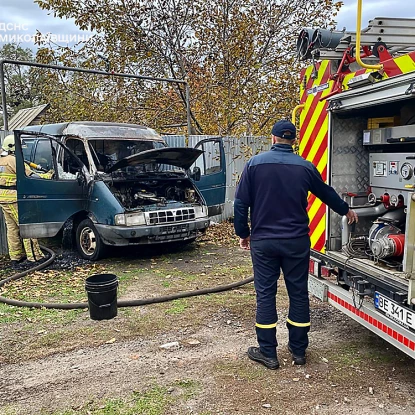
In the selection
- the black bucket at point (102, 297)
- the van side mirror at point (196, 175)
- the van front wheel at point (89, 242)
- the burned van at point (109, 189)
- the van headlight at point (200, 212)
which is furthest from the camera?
the van side mirror at point (196, 175)

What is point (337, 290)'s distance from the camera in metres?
4.02

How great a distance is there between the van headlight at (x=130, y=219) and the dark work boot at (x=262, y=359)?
3690 millimetres

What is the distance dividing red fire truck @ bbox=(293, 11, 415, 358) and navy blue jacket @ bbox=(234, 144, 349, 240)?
0.51 metres

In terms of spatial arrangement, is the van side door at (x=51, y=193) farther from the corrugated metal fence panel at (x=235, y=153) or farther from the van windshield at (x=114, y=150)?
the corrugated metal fence panel at (x=235, y=153)

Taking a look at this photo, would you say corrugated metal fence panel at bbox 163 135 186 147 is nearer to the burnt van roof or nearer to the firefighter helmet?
the burnt van roof

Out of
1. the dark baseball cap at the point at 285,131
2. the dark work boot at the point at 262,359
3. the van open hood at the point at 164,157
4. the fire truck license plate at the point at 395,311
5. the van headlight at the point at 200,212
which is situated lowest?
the dark work boot at the point at 262,359

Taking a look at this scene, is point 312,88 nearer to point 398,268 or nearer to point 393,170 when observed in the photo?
point 393,170

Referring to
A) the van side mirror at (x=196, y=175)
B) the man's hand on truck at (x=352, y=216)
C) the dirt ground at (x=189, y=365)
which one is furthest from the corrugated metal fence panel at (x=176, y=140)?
the man's hand on truck at (x=352, y=216)

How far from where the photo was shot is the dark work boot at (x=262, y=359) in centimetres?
383

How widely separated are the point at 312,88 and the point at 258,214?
4.78 feet

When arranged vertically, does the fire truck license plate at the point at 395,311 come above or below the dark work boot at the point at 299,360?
above

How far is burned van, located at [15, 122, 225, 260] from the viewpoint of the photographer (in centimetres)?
716

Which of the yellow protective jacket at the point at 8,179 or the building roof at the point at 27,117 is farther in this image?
the building roof at the point at 27,117

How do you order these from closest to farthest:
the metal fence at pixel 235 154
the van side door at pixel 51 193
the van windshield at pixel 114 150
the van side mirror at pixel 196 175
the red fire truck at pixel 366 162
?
the red fire truck at pixel 366 162 → the van side door at pixel 51 193 → the van windshield at pixel 114 150 → the van side mirror at pixel 196 175 → the metal fence at pixel 235 154
